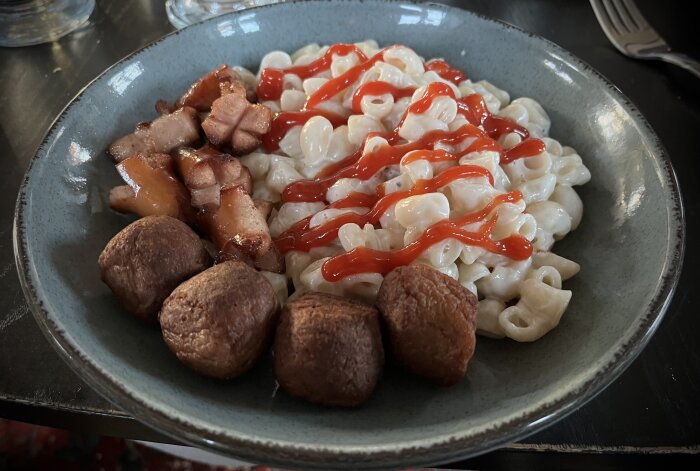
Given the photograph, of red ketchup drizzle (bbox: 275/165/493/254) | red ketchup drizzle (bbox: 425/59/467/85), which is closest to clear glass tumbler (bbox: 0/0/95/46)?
red ketchup drizzle (bbox: 425/59/467/85)

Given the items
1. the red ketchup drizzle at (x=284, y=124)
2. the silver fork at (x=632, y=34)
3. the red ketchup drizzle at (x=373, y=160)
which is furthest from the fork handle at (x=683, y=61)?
the red ketchup drizzle at (x=284, y=124)

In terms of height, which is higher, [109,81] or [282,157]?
[109,81]

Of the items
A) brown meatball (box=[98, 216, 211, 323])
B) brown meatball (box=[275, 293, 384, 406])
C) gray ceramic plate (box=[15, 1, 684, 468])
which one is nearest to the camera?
gray ceramic plate (box=[15, 1, 684, 468])

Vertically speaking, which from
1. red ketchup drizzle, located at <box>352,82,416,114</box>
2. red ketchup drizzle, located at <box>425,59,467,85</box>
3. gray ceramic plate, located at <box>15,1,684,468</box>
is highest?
red ketchup drizzle, located at <box>352,82,416,114</box>

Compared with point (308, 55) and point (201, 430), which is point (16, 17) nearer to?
point (308, 55)

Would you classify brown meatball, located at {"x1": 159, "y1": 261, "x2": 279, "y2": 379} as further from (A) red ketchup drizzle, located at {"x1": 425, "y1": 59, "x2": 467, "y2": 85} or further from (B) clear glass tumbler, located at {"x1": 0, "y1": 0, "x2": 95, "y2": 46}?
(B) clear glass tumbler, located at {"x1": 0, "y1": 0, "x2": 95, "y2": 46}

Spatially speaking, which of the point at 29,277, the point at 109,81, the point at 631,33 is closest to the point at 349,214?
the point at 29,277
